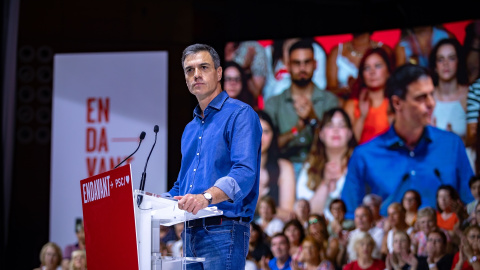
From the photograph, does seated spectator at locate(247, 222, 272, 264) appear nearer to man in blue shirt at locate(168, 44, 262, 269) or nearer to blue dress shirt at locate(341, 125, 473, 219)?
blue dress shirt at locate(341, 125, 473, 219)

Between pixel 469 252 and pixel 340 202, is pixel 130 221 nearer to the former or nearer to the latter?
pixel 469 252

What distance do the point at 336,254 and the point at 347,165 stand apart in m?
0.98

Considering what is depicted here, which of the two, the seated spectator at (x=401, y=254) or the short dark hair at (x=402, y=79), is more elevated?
the short dark hair at (x=402, y=79)

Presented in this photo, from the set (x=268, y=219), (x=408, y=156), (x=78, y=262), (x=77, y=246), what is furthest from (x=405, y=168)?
(x=77, y=246)

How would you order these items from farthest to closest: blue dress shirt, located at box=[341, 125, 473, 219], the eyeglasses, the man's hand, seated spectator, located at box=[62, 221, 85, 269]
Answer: the eyeglasses → seated spectator, located at box=[62, 221, 85, 269] → blue dress shirt, located at box=[341, 125, 473, 219] → the man's hand

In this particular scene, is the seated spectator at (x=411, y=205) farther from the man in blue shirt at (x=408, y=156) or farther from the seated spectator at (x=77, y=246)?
the seated spectator at (x=77, y=246)

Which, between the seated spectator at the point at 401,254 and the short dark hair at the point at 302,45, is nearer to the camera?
the seated spectator at the point at 401,254

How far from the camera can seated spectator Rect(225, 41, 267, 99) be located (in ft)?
23.4

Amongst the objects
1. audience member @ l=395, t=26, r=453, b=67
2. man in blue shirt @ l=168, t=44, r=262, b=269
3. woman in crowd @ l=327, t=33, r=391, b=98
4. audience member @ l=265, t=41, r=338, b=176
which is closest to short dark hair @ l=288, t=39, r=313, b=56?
audience member @ l=265, t=41, r=338, b=176

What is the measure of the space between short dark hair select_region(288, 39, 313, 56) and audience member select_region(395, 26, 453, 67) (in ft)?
3.07

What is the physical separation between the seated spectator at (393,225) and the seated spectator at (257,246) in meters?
1.12

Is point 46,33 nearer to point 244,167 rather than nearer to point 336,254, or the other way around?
point 336,254

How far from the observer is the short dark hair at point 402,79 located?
6570 millimetres

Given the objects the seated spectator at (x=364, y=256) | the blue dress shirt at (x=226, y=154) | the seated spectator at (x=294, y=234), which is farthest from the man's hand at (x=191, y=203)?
the seated spectator at (x=294, y=234)
